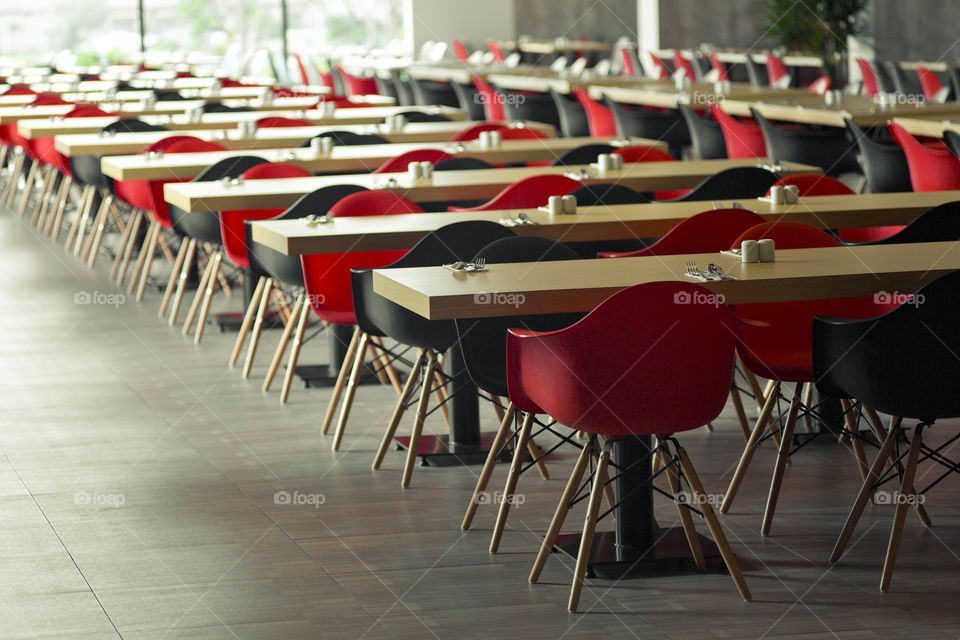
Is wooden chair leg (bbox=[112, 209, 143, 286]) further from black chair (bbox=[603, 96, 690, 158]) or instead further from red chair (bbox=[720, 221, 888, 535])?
red chair (bbox=[720, 221, 888, 535])

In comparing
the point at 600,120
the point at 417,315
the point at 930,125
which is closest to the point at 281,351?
the point at 417,315

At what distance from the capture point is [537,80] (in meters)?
12.7

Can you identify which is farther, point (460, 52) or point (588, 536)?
point (460, 52)

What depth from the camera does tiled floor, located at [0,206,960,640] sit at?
11.2 feet

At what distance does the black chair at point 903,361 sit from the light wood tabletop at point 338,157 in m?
3.52

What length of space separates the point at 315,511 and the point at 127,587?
734 mm

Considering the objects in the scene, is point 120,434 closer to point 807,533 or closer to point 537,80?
point 807,533

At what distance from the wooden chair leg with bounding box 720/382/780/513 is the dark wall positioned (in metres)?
15.8

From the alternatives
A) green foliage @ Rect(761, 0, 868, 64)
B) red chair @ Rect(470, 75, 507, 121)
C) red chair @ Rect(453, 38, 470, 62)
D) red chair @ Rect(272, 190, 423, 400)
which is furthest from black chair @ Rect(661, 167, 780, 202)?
red chair @ Rect(453, 38, 470, 62)

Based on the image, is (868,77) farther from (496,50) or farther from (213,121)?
(496,50)

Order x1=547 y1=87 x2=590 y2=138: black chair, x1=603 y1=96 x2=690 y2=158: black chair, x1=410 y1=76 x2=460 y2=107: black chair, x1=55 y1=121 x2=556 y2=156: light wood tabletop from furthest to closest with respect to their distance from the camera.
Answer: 1. x1=410 y1=76 x2=460 y2=107: black chair
2. x1=547 y1=87 x2=590 y2=138: black chair
3. x1=603 y1=96 x2=690 y2=158: black chair
4. x1=55 y1=121 x2=556 y2=156: light wood tabletop

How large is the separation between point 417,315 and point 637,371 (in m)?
1.20

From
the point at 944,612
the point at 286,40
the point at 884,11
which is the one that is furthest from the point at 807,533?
the point at 286,40

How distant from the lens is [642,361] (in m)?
3.40
